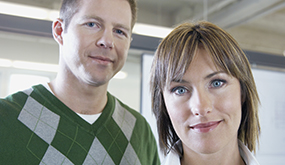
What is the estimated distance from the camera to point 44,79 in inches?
83.4

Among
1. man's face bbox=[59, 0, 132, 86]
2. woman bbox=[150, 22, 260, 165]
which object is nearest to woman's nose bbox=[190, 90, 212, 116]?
woman bbox=[150, 22, 260, 165]

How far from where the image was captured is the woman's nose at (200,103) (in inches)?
38.0

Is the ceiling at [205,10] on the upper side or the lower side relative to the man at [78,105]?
upper

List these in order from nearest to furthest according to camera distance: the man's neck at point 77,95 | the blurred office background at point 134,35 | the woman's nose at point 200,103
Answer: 1. the woman's nose at point 200,103
2. the man's neck at point 77,95
3. the blurred office background at point 134,35

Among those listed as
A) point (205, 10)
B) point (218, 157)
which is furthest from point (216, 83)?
point (205, 10)

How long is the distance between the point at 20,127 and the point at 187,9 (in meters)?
2.52

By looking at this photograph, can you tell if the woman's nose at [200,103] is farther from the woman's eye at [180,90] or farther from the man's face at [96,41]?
the man's face at [96,41]

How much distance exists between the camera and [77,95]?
1366 mm

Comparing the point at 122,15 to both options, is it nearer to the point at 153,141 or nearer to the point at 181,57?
the point at 181,57

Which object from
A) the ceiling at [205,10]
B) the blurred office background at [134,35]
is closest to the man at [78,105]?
the blurred office background at [134,35]

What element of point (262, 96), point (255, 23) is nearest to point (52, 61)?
point (262, 96)

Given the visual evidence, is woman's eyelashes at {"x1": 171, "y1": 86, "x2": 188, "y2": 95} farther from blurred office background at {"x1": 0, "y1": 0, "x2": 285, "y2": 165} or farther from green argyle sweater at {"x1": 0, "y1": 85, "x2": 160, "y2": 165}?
blurred office background at {"x1": 0, "y1": 0, "x2": 285, "y2": 165}

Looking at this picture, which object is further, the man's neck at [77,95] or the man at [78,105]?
the man's neck at [77,95]

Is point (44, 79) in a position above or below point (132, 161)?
above
